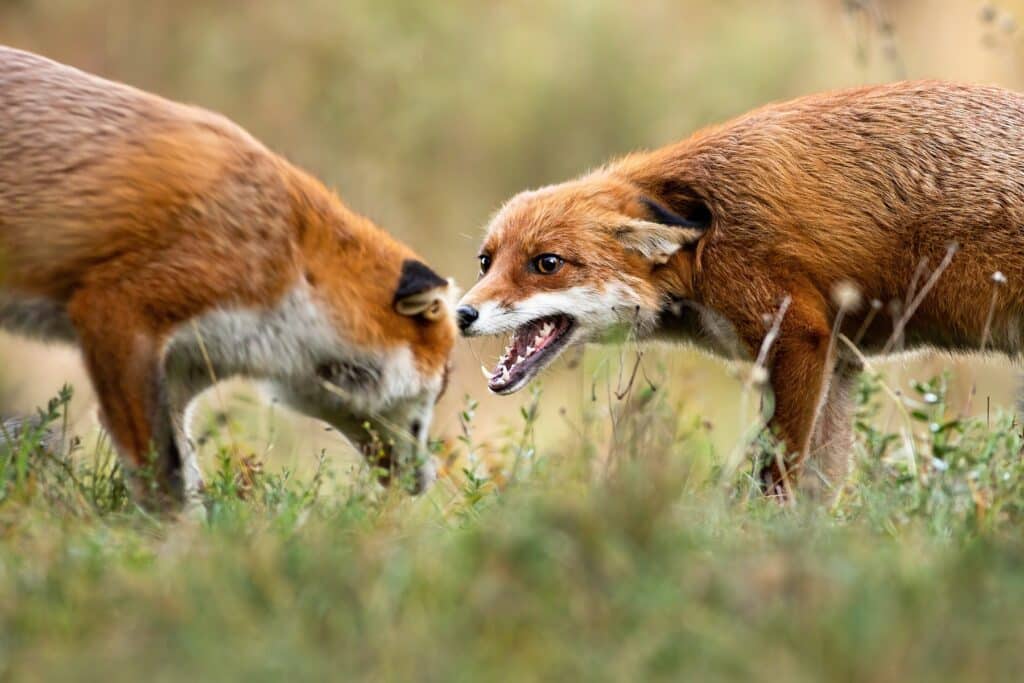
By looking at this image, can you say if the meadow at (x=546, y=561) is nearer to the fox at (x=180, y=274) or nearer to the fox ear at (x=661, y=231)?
the fox at (x=180, y=274)

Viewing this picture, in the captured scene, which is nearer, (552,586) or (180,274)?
Result: (552,586)

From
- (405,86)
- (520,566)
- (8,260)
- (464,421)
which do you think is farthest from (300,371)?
(405,86)

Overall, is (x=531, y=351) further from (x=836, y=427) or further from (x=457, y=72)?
(x=457, y=72)

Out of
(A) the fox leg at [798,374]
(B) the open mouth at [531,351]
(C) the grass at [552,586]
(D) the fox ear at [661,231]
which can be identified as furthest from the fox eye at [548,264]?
(C) the grass at [552,586]

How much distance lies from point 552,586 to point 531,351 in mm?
3390

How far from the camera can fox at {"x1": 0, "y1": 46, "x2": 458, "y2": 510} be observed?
5.05m

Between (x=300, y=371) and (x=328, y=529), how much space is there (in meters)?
1.50

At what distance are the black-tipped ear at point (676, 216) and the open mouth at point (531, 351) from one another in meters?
0.70

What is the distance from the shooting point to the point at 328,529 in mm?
4320

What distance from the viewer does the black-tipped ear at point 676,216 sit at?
21.7 feet

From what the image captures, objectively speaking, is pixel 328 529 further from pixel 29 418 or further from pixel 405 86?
pixel 405 86

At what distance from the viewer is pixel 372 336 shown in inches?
225

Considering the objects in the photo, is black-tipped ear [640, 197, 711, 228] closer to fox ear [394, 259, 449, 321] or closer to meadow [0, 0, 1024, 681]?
meadow [0, 0, 1024, 681]

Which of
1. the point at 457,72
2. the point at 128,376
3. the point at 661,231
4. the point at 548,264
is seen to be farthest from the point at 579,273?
the point at 457,72
